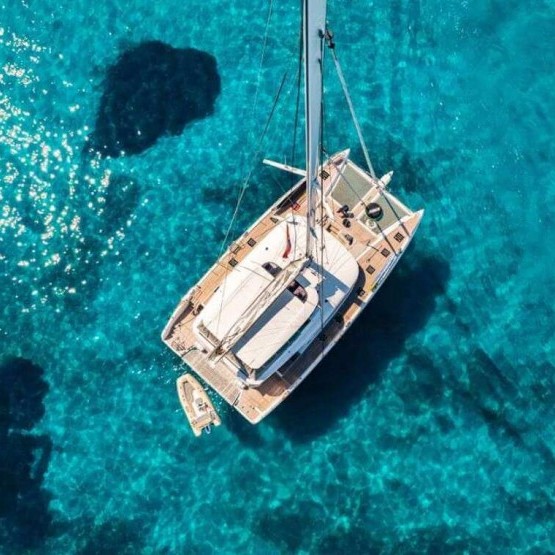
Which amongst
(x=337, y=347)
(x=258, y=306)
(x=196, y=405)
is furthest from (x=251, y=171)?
(x=196, y=405)

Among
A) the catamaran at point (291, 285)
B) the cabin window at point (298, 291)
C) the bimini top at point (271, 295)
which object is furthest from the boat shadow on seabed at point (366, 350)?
the cabin window at point (298, 291)

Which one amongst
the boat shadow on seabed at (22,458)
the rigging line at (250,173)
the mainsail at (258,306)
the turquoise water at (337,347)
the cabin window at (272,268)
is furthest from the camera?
the rigging line at (250,173)

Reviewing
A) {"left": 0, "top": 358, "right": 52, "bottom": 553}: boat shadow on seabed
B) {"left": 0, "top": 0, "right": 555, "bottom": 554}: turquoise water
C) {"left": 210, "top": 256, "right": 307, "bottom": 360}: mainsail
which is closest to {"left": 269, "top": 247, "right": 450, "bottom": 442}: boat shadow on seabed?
{"left": 0, "top": 0, "right": 555, "bottom": 554}: turquoise water

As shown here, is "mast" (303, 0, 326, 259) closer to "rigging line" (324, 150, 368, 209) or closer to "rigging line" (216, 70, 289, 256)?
"rigging line" (324, 150, 368, 209)

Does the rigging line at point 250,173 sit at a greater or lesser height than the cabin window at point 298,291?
greater

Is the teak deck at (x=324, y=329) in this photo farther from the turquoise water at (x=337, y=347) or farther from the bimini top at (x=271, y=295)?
the turquoise water at (x=337, y=347)

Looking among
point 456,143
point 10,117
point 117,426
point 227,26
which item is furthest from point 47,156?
point 456,143
